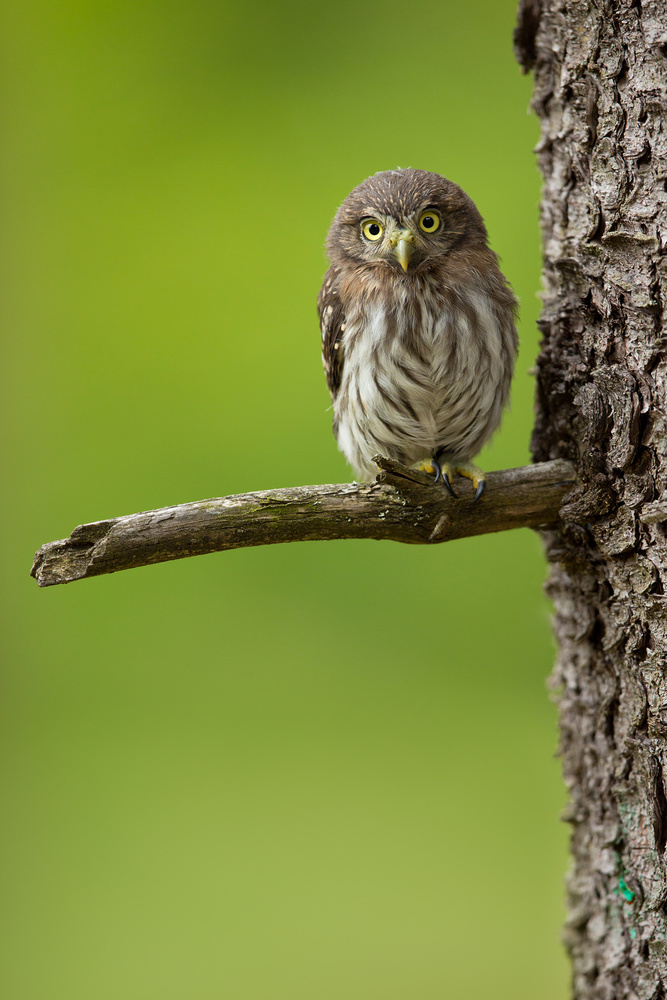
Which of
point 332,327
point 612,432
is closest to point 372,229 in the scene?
point 332,327

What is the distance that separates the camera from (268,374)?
3033mm

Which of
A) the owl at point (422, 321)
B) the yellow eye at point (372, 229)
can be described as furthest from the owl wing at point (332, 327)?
the yellow eye at point (372, 229)

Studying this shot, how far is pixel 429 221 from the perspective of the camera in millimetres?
1888

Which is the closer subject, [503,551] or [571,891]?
[571,891]

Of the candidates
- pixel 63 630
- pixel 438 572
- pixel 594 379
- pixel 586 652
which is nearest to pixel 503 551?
pixel 438 572

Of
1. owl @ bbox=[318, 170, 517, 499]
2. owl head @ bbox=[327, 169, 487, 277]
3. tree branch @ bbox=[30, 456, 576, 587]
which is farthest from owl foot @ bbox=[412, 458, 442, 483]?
owl head @ bbox=[327, 169, 487, 277]

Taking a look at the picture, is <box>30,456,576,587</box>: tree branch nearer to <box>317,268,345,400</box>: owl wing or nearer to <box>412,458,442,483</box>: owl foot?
<box>412,458,442,483</box>: owl foot

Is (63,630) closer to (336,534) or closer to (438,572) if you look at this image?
(438,572)

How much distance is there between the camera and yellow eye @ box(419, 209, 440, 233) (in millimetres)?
1878

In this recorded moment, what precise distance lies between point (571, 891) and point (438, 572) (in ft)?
4.69

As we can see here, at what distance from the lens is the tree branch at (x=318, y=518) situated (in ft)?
4.60

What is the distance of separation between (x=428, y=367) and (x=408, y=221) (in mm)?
343

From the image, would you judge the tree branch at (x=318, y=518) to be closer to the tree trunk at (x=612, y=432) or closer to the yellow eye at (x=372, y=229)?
the tree trunk at (x=612, y=432)

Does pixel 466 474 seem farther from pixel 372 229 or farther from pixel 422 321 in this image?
pixel 372 229
